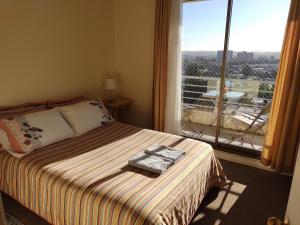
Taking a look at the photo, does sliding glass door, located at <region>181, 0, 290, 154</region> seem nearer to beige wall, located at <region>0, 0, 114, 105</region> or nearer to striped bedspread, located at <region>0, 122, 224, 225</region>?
beige wall, located at <region>0, 0, 114, 105</region>

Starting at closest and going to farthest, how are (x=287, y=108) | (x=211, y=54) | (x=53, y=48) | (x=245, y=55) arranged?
(x=287, y=108) < (x=53, y=48) < (x=245, y=55) < (x=211, y=54)

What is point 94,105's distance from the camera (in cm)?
287

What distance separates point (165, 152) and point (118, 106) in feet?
5.26

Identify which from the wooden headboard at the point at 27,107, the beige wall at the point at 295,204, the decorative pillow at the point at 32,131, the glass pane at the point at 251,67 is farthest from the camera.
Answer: the glass pane at the point at 251,67

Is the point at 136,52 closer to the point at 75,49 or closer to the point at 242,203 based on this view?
the point at 75,49

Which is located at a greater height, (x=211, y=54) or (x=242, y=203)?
(x=211, y=54)

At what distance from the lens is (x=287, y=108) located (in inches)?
98.2

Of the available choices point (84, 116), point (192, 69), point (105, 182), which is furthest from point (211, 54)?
point (105, 182)

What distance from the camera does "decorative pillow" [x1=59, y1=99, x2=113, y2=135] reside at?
2562mm

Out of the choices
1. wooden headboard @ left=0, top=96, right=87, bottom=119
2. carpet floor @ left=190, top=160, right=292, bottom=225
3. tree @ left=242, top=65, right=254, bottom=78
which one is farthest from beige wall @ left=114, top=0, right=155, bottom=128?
carpet floor @ left=190, top=160, right=292, bottom=225

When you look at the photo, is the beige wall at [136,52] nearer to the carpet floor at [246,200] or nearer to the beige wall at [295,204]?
the carpet floor at [246,200]

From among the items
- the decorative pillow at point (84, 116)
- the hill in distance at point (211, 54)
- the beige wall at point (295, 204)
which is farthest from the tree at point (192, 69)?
the beige wall at point (295, 204)

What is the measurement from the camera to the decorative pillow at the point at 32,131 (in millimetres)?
2062

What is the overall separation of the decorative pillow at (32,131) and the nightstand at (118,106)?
1.05 meters
